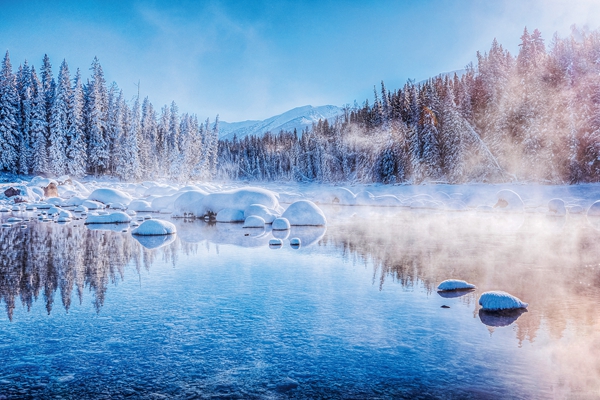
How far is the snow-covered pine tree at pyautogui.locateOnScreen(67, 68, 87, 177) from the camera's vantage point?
149ft

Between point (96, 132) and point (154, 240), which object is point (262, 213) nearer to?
point (154, 240)

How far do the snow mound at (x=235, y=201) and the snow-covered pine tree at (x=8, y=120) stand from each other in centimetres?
3277

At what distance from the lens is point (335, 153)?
76.0 meters

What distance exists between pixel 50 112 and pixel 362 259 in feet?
169

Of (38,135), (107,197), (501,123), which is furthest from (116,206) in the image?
(501,123)

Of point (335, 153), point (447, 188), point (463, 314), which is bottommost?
point (463, 314)

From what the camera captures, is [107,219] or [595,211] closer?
[107,219]

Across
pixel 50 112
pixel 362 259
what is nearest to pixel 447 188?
pixel 362 259

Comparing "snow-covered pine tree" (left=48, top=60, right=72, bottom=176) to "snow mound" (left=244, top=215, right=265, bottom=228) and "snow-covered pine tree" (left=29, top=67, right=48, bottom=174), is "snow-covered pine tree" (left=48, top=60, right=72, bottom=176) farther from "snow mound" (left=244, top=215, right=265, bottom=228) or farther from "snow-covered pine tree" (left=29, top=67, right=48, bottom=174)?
"snow mound" (left=244, top=215, right=265, bottom=228)

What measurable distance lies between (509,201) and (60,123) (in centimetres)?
4925

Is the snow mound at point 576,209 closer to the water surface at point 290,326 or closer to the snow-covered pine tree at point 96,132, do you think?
the water surface at point 290,326

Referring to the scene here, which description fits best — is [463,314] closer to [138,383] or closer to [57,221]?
[138,383]

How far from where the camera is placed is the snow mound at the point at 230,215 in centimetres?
2036

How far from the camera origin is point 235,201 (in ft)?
69.6
